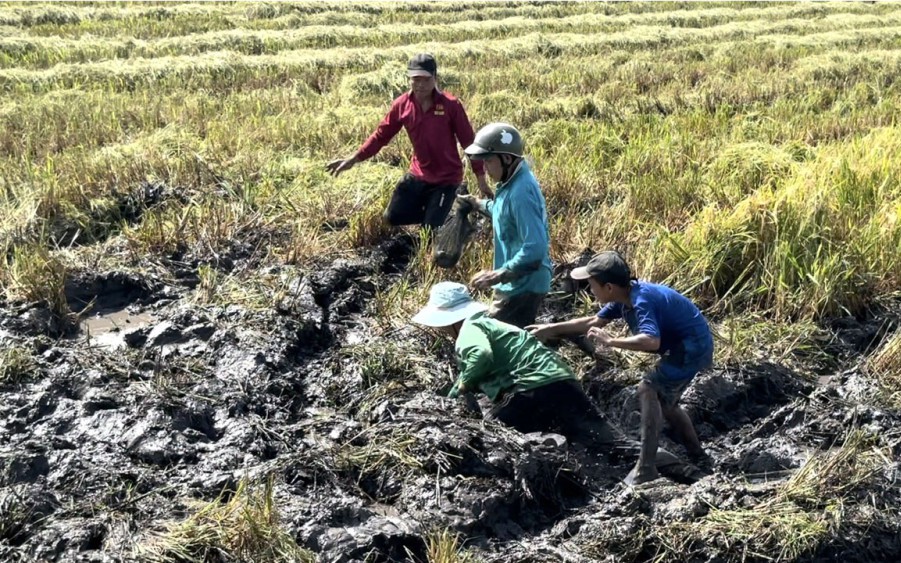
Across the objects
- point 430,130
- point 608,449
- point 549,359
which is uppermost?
point 430,130

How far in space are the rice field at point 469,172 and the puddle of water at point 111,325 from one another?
16 centimetres

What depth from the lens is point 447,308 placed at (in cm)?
430

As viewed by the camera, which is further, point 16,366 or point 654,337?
point 16,366

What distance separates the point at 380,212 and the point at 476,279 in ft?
7.00

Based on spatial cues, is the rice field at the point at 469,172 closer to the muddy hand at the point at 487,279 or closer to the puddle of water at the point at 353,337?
the puddle of water at the point at 353,337

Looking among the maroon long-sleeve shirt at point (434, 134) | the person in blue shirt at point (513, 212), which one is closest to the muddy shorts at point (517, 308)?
the person in blue shirt at point (513, 212)

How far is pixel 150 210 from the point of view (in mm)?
6328

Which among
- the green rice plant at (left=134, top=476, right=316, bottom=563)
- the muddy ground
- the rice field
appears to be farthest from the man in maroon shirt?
the green rice plant at (left=134, top=476, right=316, bottom=563)

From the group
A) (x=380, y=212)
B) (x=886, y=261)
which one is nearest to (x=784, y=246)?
(x=886, y=261)

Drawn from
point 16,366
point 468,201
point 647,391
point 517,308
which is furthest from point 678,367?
point 16,366

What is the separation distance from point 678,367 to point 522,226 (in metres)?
0.90

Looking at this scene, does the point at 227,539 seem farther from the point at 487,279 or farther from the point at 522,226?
the point at 522,226

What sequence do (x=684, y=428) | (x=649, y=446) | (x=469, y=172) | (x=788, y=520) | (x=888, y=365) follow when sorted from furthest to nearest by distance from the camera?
1. (x=469, y=172)
2. (x=888, y=365)
3. (x=684, y=428)
4. (x=649, y=446)
5. (x=788, y=520)

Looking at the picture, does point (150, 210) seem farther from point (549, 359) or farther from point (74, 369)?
point (549, 359)
